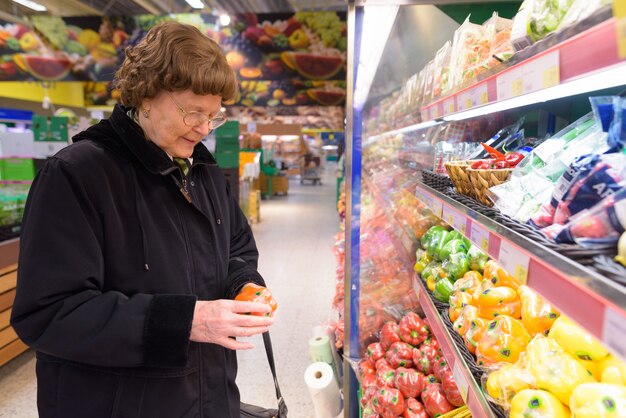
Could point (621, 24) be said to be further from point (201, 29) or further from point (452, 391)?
point (201, 29)

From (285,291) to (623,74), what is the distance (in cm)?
391

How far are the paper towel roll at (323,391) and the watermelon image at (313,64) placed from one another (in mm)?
5469

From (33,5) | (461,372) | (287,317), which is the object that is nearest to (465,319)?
(461,372)

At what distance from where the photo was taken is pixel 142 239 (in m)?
1.07

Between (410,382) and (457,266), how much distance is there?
0.51 metres

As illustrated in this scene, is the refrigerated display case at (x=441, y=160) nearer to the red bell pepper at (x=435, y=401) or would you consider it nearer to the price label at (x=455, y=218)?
the price label at (x=455, y=218)

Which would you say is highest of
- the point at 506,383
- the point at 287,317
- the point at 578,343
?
the point at 578,343

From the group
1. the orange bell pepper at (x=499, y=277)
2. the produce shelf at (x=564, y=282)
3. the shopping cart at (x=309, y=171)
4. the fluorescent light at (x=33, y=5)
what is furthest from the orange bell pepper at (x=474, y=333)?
the shopping cart at (x=309, y=171)

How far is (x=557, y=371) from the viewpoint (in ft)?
2.76

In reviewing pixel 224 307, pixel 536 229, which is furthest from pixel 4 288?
pixel 536 229

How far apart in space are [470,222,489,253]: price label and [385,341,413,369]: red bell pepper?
1051mm

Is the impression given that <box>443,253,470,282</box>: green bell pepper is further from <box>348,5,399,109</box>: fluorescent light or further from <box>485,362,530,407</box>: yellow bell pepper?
<box>348,5,399,109</box>: fluorescent light

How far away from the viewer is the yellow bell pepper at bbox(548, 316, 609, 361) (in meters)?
0.85

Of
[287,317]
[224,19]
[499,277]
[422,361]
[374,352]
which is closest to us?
[499,277]
